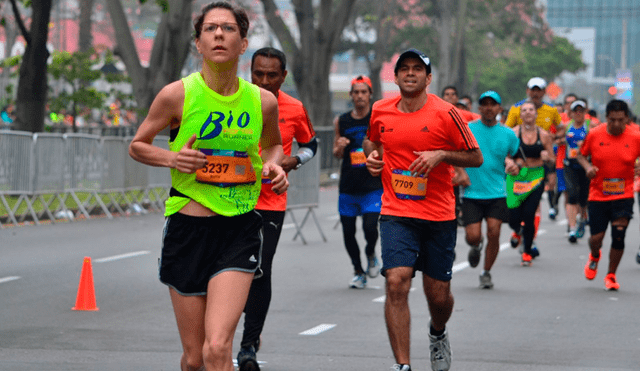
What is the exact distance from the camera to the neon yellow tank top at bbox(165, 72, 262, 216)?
545cm

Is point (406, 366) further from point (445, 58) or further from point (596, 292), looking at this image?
point (445, 58)

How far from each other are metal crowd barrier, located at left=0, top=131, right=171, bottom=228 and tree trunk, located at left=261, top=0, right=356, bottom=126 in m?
10.6

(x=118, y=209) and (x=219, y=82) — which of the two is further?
(x=118, y=209)

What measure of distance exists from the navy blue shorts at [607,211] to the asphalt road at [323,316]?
25.8 inches

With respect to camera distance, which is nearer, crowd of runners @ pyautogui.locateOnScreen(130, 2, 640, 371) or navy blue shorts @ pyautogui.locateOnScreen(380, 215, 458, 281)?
crowd of runners @ pyautogui.locateOnScreen(130, 2, 640, 371)

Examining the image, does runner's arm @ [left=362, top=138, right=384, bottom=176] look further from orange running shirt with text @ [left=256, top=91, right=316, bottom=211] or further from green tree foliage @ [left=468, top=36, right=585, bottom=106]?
green tree foliage @ [left=468, top=36, right=585, bottom=106]

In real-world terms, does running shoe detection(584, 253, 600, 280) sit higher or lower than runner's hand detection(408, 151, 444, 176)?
lower

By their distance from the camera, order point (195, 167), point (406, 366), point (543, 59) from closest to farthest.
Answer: point (195, 167), point (406, 366), point (543, 59)

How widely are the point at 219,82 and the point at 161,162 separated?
17.4 inches

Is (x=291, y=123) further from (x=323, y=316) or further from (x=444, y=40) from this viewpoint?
(x=444, y=40)

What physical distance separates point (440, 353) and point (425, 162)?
1.14 m

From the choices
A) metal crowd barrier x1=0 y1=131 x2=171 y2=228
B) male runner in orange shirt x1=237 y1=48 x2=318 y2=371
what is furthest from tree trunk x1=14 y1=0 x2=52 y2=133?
male runner in orange shirt x1=237 y1=48 x2=318 y2=371

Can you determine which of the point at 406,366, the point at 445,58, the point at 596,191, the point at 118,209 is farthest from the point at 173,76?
the point at 445,58

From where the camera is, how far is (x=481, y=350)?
8438mm
